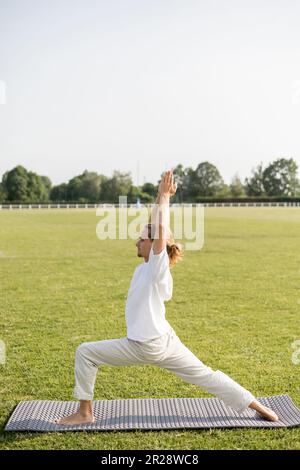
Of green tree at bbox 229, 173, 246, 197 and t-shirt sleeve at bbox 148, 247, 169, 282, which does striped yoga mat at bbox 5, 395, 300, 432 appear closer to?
t-shirt sleeve at bbox 148, 247, 169, 282

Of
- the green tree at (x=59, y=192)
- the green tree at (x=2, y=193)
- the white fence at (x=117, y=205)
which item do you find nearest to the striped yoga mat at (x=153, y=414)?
the white fence at (x=117, y=205)

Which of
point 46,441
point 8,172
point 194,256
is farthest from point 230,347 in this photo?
point 8,172

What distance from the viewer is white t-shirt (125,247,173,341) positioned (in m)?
4.47

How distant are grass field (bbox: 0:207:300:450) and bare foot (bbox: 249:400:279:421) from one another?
0.57 feet

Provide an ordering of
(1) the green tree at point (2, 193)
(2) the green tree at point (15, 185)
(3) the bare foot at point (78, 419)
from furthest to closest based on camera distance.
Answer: (2) the green tree at point (15, 185)
(1) the green tree at point (2, 193)
(3) the bare foot at point (78, 419)

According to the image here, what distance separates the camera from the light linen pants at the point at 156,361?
4.57 metres

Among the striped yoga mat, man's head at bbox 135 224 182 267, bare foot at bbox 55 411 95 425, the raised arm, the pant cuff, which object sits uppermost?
the raised arm

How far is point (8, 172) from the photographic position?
104 m

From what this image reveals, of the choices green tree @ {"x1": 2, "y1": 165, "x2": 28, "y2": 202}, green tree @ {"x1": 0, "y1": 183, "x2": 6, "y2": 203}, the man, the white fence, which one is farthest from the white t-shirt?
green tree @ {"x1": 2, "y1": 165, "x2": 28, "y2": 202}

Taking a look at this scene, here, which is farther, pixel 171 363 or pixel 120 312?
pixel 120 312

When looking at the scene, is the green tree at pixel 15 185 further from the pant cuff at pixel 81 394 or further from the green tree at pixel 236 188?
the pant cuff at pixel 81 394

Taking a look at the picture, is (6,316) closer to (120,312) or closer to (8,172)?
(120,312)

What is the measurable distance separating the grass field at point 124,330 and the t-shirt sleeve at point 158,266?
1231mm
